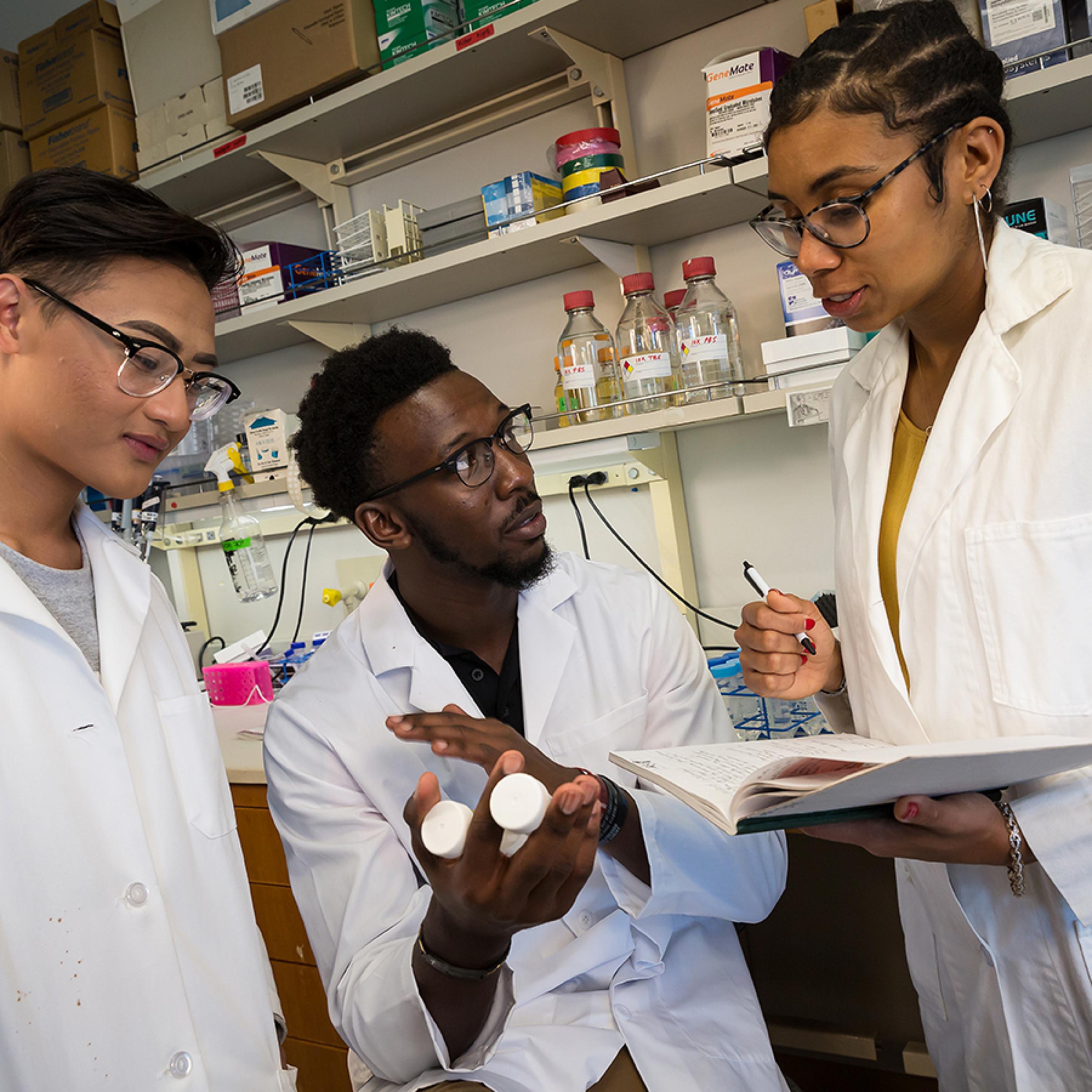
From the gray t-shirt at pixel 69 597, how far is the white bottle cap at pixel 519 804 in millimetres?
484

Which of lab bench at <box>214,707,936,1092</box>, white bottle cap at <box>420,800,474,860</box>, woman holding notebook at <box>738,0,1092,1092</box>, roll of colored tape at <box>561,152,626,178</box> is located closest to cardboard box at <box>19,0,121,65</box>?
roll of colored tape at <box>561,152,626,178</box>

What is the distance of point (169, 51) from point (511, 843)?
8.59 feet

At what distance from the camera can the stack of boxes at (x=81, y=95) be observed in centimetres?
263

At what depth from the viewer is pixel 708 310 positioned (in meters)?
1.88

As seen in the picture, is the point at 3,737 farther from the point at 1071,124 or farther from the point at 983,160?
the point at 1071,124

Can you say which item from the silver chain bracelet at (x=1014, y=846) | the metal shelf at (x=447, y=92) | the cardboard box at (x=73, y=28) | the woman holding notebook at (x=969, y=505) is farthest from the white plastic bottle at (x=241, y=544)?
the silver chain bracelet at (x=1014, y=846)

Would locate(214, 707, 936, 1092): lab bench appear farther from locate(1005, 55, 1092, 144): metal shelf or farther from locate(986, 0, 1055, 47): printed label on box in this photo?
locate(986, 0, 1055, 47): printed label on box

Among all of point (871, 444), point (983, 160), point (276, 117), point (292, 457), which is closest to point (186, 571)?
point (292, 457)

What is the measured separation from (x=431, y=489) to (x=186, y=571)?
1827mm

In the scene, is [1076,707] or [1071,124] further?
[1071,124]

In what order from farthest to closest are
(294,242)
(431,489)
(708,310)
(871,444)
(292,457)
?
(294,242) < (292,457) < (708,310) < (431,489) < (871,444)

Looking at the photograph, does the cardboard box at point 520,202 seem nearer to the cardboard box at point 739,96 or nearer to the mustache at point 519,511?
the cardboard box at point 739,96

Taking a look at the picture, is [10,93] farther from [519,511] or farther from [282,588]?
[519,511]

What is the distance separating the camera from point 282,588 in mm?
2652
